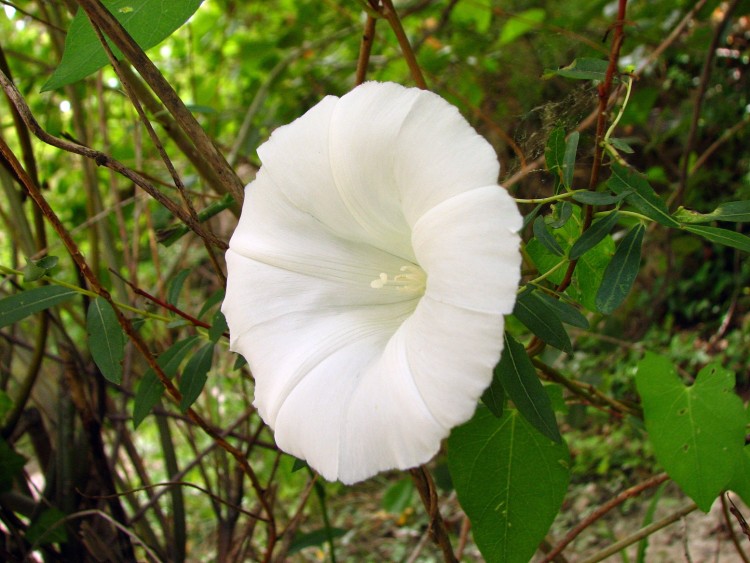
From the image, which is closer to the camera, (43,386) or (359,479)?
(359,479)

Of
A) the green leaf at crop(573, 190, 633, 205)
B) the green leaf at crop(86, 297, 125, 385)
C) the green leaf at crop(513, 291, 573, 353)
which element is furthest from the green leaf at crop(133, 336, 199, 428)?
the green leaf at crop(573, 190, 633, 205)

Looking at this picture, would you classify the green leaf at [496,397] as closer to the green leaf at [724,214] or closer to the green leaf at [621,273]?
the green leaf at [621,273]

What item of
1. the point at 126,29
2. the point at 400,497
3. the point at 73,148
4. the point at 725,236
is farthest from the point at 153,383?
the point at 400,497

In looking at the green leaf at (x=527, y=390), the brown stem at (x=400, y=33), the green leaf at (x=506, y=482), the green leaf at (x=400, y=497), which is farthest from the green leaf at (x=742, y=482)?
the green leaf at (x=400, y=497)

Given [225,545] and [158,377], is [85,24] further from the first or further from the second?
[225,545]

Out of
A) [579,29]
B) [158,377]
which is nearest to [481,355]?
[158,377]

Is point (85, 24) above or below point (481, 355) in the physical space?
above
